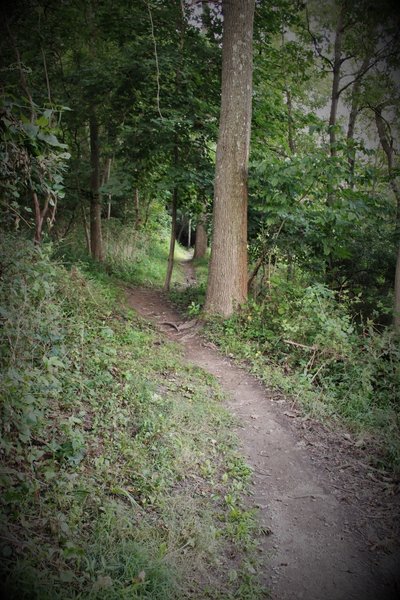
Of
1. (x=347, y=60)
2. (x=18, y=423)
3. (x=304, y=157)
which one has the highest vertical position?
(x=347, y=60)

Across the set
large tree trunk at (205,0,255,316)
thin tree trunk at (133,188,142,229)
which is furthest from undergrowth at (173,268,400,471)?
thin tree trunk at (133,188,142,229)

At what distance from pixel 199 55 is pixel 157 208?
1151 cm

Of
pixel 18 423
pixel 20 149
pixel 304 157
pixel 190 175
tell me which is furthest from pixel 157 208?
pixel 18 423

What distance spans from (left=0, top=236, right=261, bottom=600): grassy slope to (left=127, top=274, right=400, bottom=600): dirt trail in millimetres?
256

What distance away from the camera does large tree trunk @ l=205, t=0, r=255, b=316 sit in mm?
7118

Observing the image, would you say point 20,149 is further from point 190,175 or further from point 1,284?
point 190,175

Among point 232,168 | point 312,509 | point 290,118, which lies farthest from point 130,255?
point 312,509

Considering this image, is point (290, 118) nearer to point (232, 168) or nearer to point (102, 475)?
point (232, 168)

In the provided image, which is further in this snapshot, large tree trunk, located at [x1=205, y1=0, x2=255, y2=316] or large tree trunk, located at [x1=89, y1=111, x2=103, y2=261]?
large tree trunk, located at [x1=89, y1=111, x2=103, y2=261]

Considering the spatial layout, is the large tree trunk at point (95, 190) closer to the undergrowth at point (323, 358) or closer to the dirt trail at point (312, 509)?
the undergrowth at point (323, 358)

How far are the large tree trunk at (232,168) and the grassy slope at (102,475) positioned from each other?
3.26m

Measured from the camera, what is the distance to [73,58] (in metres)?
10.2

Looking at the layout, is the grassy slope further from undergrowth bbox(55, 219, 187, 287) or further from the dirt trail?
undergrowth bbox(55, 219, 187, 287)

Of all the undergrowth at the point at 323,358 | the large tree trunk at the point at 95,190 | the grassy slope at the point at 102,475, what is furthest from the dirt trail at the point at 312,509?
the large tree trunk at the point at 95,190
